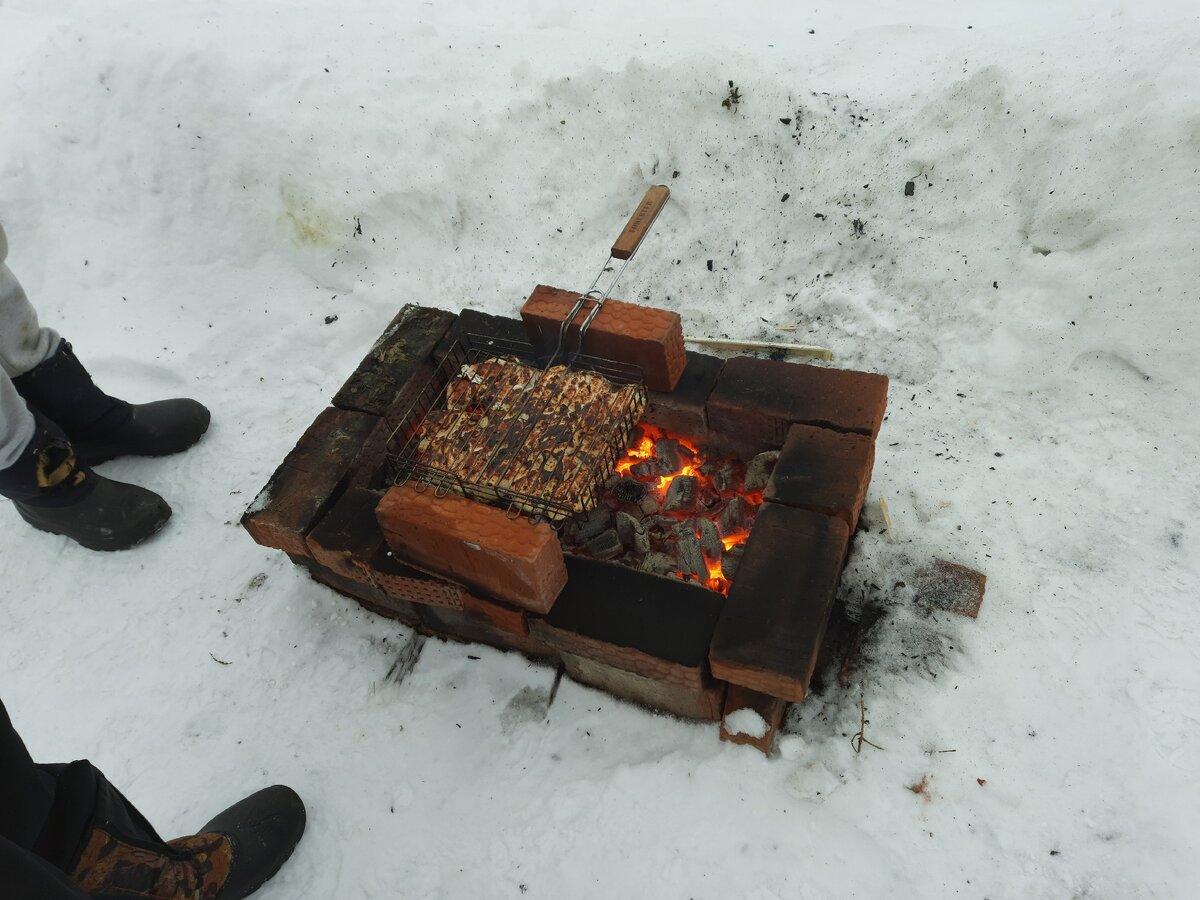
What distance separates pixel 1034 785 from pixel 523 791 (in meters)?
1.98

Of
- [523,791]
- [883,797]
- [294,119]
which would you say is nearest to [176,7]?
[294,119]

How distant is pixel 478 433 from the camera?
3.37 m

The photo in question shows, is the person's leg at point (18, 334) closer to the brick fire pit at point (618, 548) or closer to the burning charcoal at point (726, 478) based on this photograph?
the brick fire pit at point (618, 548)

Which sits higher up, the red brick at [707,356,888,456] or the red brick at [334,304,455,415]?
the red brick at [707,356,888,456]

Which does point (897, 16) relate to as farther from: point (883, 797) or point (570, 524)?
point (883, 797)

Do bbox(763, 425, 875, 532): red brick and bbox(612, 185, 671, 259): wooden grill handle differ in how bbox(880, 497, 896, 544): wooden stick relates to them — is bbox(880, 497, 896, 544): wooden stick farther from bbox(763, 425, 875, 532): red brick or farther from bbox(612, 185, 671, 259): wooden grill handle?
bbox(612, 185, 671, 259): wooden grill handle

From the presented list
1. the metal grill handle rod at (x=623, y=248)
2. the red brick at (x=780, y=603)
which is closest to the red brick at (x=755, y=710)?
the red brick at (x=780, y=603)

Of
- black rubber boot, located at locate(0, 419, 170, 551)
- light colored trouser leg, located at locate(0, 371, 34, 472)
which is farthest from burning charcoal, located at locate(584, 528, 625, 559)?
light colored trouser leg, located at locate(0, 371, 34, 472)

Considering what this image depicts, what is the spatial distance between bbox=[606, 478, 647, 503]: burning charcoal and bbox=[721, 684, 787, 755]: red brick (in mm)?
985

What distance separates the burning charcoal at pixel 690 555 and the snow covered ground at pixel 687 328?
68 centimetres

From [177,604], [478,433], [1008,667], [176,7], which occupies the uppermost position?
[176,7]

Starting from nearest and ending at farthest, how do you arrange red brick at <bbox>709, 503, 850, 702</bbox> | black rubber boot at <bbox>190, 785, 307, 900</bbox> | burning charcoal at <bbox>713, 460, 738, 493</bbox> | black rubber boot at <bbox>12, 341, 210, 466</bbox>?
red brick at <bbox>709, 503, 850, 702</bbox> < black rubber boot at <bbox>190, 785, 307, 900</bbox> < burning charcoal at <bbox>713, 460, 738, 493</bbox> < black rubber boot at <bbox>12, 341, 210, 466</bbox>

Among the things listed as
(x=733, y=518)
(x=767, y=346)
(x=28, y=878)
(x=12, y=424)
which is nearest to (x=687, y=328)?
(x=767, y=346)

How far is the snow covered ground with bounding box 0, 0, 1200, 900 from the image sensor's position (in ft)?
10.0
